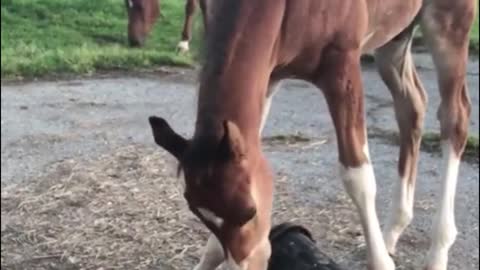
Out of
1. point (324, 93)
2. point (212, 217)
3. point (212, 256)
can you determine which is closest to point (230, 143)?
point (212, 217)

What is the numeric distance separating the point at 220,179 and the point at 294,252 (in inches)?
39.0

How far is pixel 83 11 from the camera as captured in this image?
14.6 ft

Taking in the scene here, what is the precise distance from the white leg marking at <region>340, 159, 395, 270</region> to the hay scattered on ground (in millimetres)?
740

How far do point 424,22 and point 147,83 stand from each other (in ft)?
12.8

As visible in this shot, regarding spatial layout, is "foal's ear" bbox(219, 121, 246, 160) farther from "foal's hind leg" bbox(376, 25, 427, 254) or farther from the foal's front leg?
"foal's hind leg" bbox(376, 25, 427, 254)

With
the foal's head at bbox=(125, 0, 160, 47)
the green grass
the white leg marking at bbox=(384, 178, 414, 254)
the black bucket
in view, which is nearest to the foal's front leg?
the black bucket

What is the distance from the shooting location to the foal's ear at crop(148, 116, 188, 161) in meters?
2.65

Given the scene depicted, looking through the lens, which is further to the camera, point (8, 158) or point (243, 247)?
point (8, 158)

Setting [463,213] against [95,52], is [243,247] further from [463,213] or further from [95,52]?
[95,52]

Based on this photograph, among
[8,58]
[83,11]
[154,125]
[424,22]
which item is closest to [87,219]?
[83,11]

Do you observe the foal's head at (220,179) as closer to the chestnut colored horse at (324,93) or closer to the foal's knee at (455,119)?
the chestnut colored horse at (324,93)

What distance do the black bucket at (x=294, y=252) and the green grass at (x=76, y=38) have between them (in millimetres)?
1065

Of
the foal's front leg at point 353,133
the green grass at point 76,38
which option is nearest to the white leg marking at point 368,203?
the foal's front leg at point 353,133

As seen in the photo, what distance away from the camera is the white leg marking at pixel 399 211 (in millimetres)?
4199
